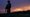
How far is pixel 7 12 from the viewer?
4.15 feet

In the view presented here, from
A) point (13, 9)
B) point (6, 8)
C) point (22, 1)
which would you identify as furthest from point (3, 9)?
point (22, 1)

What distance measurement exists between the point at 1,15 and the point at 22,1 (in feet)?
1.38

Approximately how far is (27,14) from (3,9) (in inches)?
15.9

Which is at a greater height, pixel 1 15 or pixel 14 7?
pixel 14 7

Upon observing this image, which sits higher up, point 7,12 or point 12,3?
point 12,3

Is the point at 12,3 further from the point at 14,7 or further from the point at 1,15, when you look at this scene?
the point at 1,15

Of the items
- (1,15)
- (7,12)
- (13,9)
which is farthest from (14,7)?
(1,15)

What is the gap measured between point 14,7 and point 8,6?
0.10 meters

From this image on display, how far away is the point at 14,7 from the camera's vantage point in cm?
127

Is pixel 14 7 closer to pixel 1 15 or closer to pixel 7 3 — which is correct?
pixel 7 3

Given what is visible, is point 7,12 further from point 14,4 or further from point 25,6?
point 25,6

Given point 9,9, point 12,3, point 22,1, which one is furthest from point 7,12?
point 22,1

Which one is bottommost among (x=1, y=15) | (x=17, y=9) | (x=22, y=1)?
(x=1, y=15)

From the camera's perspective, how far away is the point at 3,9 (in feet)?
4.17
